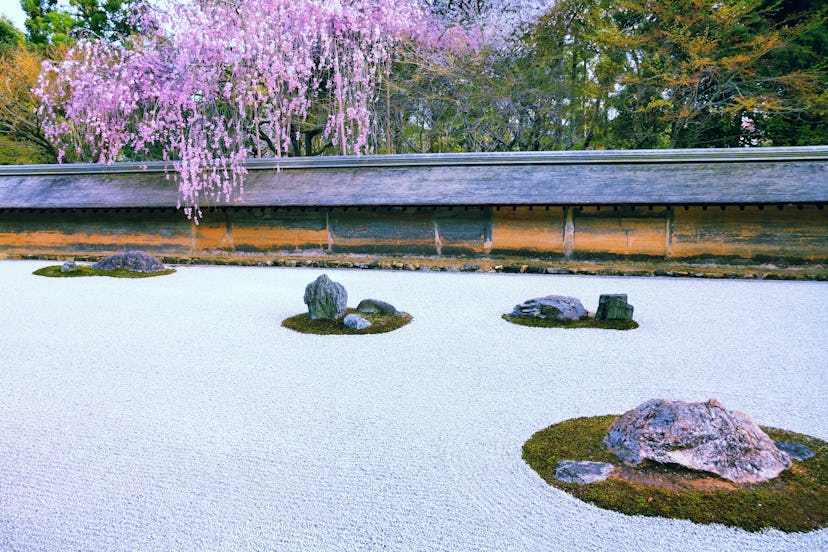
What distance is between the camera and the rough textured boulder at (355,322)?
6000 millimetres

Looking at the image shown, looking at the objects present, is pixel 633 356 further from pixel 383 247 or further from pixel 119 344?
pixel 383 247

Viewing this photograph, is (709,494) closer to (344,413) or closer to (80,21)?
(344,413)

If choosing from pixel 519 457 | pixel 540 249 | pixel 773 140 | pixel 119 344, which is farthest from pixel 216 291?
pixel 773 140

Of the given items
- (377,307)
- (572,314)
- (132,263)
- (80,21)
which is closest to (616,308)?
(572,314)

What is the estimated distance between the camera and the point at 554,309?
6430mm

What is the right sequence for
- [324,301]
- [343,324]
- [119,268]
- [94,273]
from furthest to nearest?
[119,268] → [94,273] → [324,301] → [343,324]

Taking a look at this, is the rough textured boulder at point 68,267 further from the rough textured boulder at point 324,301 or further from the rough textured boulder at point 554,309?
the rough textured boulder at point 554,309

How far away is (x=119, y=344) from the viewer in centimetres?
552

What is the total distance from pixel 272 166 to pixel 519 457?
1081cm

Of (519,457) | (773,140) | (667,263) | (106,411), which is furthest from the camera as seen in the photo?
(773,140)

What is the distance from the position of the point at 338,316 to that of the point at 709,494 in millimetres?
4421

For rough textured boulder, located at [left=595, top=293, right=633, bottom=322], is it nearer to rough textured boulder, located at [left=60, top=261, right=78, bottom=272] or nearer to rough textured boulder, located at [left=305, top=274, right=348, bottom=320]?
rough textured boulder, located at [left=305, top=274, right=348, bottom=320]

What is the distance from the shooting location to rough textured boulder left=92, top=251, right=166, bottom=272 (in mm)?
10758

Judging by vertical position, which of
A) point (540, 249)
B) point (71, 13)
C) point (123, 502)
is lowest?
point (123, 502)
